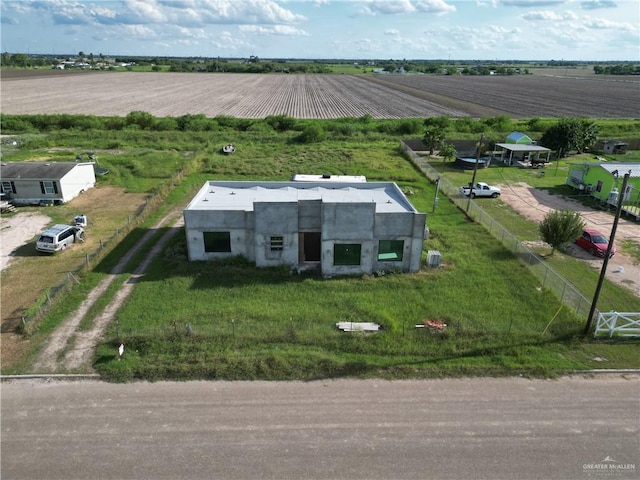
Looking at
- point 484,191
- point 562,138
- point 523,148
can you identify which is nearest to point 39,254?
point 484,191

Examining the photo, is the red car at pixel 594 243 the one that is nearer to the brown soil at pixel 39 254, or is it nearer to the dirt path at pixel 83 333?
the dirt path at pixel 83 333

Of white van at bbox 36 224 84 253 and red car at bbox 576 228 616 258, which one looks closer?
white van at bbox 36 224 84 253

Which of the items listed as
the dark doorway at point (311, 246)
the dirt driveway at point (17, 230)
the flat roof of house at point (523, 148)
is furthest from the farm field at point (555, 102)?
the dirt driveway at point (17, 230)

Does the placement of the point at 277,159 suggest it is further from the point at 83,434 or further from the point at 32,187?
the point at 83,434

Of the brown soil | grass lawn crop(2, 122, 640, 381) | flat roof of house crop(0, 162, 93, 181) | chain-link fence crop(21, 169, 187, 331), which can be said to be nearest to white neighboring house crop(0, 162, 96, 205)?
flat roof of house crop(0, 162, 93, 181)

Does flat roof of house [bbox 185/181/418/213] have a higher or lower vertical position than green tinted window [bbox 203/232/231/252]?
higher

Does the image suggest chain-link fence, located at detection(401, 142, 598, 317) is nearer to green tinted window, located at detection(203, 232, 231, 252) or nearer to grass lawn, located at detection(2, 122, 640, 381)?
grass lawn, located at detection(2, 122, 640, 381)

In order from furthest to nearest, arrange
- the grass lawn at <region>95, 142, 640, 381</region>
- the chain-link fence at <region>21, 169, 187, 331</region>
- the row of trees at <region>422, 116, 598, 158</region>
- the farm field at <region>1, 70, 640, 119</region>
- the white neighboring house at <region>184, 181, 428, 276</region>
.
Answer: the farm field at <region>1, 70, 640, 119</region> → the row of trees at <region>422, 116, 598, 158</region> → the white neighboring house at <region>184, 181, 428, 276</region> → the chain-link fence at <region>21, 169, 187, 331</region> → the grass lawn at <region>95, 142, 640, 381</region>
